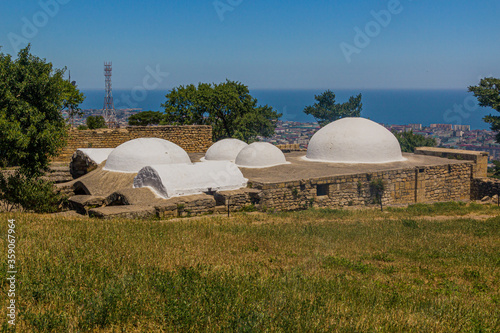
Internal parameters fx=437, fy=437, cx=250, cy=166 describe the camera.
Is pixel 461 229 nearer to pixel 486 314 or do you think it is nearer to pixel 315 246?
pixel 315 246

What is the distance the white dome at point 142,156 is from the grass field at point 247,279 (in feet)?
26.9

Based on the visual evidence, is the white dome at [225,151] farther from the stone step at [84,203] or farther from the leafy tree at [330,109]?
the leafy tree at [330,109]

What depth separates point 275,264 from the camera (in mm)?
6246

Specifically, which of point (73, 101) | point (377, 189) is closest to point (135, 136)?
point (73, 101)

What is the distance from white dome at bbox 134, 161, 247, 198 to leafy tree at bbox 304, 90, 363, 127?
3043 centimetres

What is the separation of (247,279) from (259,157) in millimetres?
13561

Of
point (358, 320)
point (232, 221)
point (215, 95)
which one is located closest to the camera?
point (358, 320)

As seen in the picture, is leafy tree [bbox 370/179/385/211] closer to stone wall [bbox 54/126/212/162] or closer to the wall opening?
the wall opening

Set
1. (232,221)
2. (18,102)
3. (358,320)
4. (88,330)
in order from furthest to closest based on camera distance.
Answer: (18,102)
(232,221)
(358,320)
(88,330)

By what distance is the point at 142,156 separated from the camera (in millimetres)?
17000

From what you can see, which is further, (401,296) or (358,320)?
(401,296)

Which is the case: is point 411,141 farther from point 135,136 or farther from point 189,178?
point 189,178

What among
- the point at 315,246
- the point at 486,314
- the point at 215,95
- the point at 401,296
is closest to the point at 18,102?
the point at 315,246

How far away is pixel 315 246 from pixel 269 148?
11.5 m
